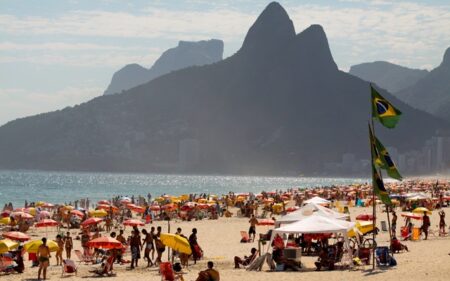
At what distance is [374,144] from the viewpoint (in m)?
17.8

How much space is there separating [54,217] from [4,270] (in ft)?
61.4

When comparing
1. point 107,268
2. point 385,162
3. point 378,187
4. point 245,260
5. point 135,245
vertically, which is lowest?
point 107,268

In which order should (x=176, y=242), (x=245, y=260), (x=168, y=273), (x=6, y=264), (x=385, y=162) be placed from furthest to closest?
(x=245, y=260) < (x=6, y=264) < (x=176, y=242) < (x=385, y=162) < (x=168, y=273)

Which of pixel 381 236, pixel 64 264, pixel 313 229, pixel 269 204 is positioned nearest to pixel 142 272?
pixel 64 264

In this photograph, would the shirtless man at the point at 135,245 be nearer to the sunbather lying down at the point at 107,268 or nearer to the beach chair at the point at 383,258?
the sunbather lying down at the point at 107,268

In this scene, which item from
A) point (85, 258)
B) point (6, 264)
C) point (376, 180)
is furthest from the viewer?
point (85, 258)

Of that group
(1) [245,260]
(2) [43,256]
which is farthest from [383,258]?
(2) [43,256]

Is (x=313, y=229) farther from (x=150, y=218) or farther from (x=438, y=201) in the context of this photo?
(x=438, y=201)

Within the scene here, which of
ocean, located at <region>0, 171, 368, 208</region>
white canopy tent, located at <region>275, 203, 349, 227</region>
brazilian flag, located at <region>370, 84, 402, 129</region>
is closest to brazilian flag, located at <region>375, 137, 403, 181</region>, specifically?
brazilian flag, located at <region>370, 84, 402, 129</region>

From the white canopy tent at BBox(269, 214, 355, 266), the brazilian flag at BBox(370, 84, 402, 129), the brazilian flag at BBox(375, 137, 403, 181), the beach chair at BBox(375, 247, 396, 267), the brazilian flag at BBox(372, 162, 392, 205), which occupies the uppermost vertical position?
the brazilian flag at BBox(370, 84, 402, 129)

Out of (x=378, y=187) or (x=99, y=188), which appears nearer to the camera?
A: (x=378, y=187)

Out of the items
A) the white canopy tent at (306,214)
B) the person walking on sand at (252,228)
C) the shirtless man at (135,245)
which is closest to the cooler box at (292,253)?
the white canopy tent at (306,214)

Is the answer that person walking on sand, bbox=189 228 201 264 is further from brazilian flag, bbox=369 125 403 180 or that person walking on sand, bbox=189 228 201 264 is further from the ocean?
the ocean

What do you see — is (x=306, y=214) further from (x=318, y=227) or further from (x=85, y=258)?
(x=85, y=258)
